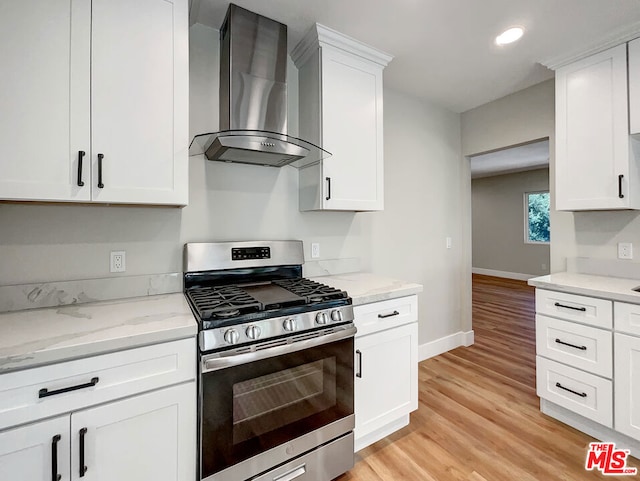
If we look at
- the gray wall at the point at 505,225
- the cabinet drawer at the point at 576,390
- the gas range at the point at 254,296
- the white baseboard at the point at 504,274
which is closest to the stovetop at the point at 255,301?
the gas range at the point at 254,296

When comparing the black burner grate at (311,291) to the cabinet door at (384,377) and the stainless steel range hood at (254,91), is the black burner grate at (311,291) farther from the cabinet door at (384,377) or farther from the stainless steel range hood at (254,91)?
the stainless steel range hood at (254,91)

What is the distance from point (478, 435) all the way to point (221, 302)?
1.84 meters

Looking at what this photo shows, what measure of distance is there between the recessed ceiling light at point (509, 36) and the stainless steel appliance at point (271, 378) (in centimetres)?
203

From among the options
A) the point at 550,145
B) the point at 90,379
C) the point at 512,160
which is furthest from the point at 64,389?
the point at 512,160

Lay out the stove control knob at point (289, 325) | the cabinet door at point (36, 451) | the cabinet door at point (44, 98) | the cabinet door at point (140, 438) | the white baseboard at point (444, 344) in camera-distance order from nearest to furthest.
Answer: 1. the cabinet door at point (36, 451)
2. the cabinet door at point (140, 438)
3. the cabinet door at point (44, 98)
4. the stove control knob at point (289, 325)
5. the white baseboard at point (444, 344)

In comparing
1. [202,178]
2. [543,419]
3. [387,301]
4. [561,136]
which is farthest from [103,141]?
[543,419]

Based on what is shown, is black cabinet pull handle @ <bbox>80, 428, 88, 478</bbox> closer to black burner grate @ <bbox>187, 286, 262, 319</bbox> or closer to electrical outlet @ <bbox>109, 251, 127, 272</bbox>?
black burner grate @ <bbox>187, 286, 262, 319</bbox>

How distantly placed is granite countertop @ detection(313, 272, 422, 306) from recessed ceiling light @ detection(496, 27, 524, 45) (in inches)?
69.7

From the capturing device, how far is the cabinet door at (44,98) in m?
1.20

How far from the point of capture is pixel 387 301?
72.8 inches

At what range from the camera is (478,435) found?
1.94 metres

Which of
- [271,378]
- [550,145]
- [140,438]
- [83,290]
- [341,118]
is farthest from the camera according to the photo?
[550,145]

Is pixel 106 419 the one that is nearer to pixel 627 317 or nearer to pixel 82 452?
pixel 82 452

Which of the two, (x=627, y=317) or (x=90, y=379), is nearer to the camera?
(x=90, y=379)
